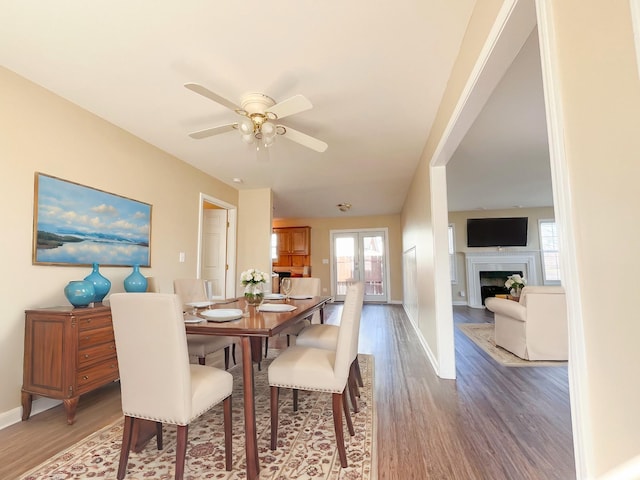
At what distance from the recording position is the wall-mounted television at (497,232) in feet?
23.7

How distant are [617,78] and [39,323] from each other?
127 inches

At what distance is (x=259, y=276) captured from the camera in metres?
2.14

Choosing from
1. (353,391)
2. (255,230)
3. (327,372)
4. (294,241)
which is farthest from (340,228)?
(327,372)

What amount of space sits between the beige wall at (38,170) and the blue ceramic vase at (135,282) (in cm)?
17

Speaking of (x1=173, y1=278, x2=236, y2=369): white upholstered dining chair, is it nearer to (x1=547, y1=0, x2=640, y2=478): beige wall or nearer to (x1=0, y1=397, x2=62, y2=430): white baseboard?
(x1=0, y1=397, x2=62, y2=430): white baseboard

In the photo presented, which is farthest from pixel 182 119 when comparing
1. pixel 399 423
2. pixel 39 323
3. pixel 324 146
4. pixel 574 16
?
pixel 399 423

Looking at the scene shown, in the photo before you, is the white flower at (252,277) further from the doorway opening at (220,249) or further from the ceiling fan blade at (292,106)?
the doorway opening at (220,249)

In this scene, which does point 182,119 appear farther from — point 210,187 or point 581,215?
point 581,215

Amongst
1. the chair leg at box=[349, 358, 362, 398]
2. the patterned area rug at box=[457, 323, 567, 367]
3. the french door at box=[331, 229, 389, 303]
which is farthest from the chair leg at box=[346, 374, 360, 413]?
the french door at box=[331, 229, 389, 303]

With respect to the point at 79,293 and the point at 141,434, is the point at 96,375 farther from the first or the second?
the point at 141,434

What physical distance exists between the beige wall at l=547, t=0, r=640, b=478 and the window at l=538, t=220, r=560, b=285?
796cm

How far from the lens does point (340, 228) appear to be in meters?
8.51

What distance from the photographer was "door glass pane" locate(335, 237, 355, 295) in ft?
27.6

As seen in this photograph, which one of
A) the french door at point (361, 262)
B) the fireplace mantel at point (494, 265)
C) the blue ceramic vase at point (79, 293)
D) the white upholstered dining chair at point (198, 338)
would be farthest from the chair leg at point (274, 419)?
the fireplace mantel at point (494, 265)
